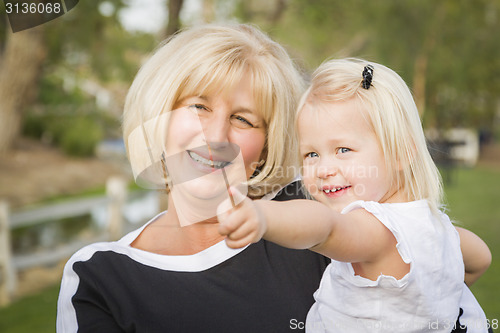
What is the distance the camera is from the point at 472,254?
59.6 inches

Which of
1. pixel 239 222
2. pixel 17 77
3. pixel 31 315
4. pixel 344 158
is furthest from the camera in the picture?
pixel 17 77

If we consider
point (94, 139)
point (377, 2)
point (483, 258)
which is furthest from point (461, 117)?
point (483, 258)

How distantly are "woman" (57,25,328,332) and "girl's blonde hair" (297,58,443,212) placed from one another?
0.19 metres

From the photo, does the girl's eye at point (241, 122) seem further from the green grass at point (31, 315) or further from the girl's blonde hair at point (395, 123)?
the green grass at point (31, 315)

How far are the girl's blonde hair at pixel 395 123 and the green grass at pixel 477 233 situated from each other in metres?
0.35

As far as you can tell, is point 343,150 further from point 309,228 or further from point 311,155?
point 309,228

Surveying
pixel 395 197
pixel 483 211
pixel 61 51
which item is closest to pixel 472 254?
pixel 395 197

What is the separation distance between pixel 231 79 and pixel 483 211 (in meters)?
8.56

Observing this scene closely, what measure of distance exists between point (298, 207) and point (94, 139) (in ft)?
29.0

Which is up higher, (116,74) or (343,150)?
(343,150)

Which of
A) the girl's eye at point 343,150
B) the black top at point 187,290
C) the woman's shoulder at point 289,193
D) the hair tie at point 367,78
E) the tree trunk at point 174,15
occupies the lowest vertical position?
the black top at point 187,290

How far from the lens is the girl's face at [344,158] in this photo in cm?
133

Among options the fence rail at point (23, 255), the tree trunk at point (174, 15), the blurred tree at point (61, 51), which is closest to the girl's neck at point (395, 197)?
the tree trunk at point (174, 15)

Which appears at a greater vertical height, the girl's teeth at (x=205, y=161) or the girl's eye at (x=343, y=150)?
the girl's eye at (x=343, y=150)
